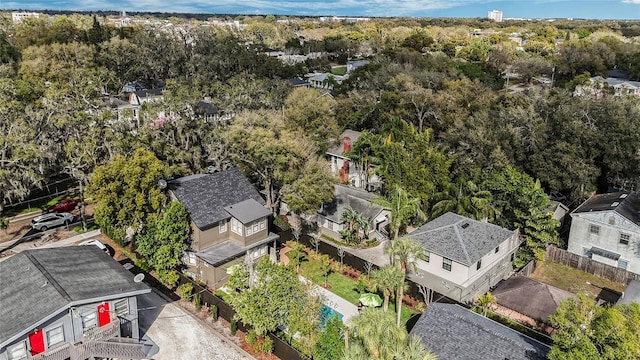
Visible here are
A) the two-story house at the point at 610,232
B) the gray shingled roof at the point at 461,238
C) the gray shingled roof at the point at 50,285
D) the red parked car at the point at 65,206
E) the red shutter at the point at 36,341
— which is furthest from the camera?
the red parked car at the point at 65,206

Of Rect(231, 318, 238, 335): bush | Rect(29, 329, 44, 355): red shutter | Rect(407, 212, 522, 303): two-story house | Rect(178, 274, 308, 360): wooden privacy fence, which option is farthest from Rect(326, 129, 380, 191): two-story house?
Rect(29, 329, 44, 355): red shutter

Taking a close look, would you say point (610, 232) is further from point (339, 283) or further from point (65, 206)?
point (65, 206)

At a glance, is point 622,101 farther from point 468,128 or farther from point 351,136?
point 351,136

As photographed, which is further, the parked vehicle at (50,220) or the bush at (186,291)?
the parked vehicle at (50,220)

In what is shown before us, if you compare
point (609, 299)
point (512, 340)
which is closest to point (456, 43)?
point (609, 299)

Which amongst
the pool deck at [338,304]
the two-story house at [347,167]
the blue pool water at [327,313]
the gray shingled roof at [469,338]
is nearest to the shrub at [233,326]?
the blue pool water at [327,313]

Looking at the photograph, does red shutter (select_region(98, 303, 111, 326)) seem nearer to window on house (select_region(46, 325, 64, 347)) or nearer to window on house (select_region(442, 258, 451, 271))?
window on house (select_region(46, 325, 64, 347))

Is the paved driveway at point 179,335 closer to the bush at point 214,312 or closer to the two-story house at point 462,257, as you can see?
the bush at point 214,312
